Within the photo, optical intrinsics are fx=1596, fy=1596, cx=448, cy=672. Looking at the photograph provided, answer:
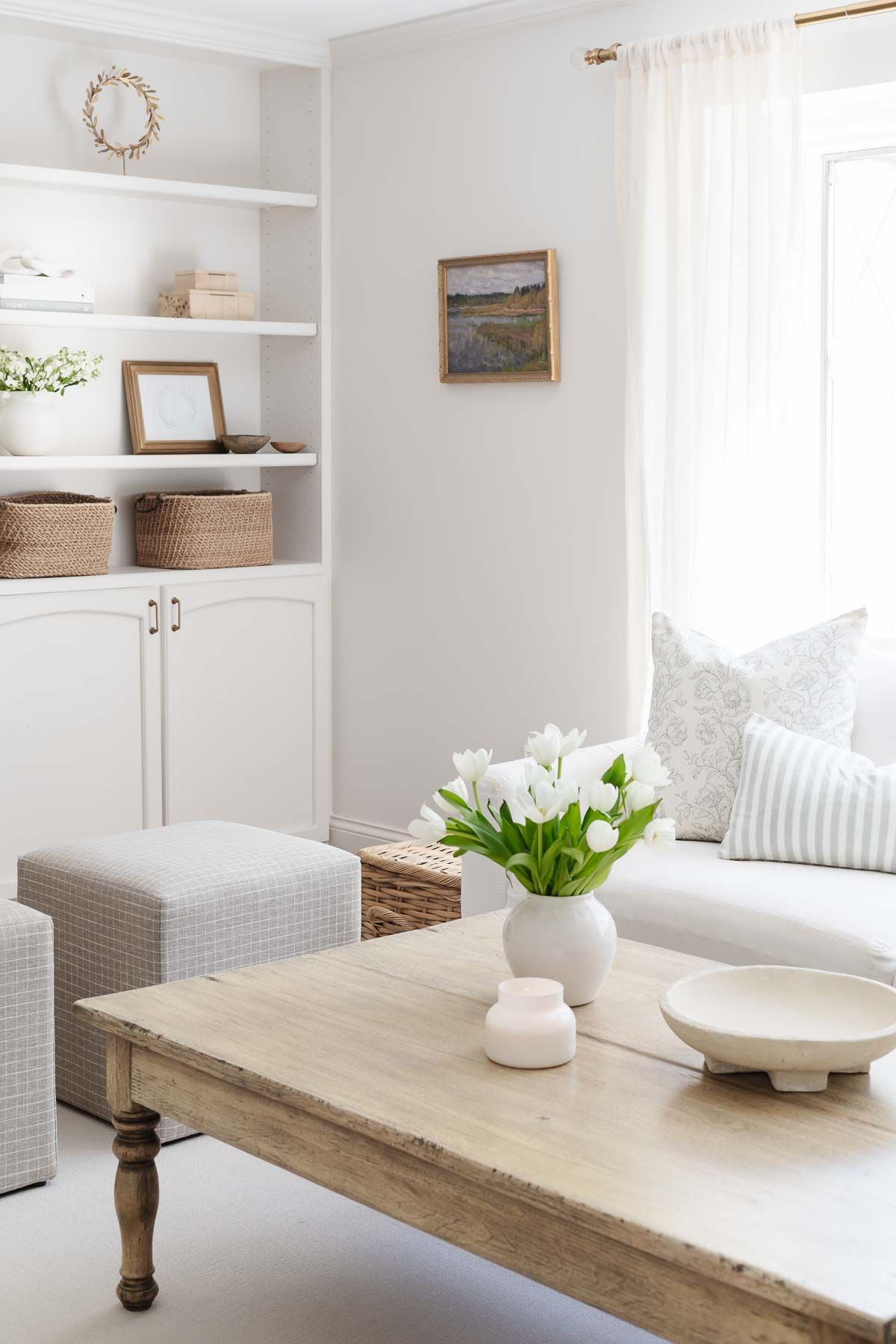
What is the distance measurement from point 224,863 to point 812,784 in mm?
1175

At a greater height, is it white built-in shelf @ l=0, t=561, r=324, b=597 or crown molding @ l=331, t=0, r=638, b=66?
crown molding @ l=331, t=0, r=638, b=66

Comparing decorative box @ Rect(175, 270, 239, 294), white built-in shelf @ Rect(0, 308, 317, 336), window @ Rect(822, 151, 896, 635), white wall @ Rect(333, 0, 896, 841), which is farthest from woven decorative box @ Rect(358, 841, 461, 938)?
decorative box @ Rect(175, 270, 239, 294)

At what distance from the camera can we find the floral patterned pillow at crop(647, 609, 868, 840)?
3404 mm

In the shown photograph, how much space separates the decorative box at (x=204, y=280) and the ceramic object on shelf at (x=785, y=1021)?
3.19 meters

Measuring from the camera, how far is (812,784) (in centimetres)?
319

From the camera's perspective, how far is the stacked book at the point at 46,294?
430cm

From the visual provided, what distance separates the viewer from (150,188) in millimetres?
4617

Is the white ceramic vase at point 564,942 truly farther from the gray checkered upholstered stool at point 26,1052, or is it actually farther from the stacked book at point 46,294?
the stacked book at point 46,294

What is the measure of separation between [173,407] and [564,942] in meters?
3.07

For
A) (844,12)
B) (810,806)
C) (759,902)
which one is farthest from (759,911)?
(844,12)

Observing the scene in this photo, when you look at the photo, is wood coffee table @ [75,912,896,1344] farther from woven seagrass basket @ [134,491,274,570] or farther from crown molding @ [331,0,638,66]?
crown molding @ [331,0,638,66]

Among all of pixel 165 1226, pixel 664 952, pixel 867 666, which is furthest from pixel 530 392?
pixel 165 1226

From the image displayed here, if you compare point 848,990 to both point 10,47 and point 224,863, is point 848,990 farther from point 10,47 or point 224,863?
point 10,47

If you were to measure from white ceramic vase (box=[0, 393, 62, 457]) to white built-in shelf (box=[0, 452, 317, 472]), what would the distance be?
64 millimetres
